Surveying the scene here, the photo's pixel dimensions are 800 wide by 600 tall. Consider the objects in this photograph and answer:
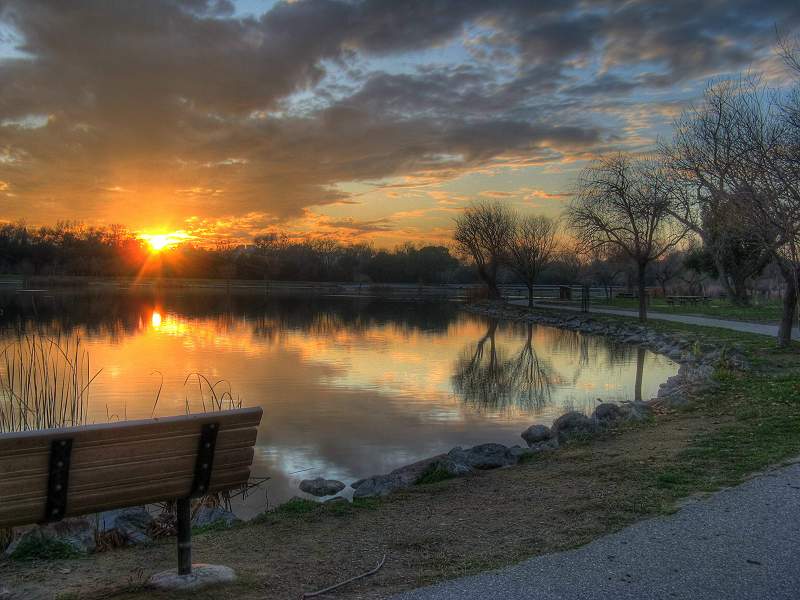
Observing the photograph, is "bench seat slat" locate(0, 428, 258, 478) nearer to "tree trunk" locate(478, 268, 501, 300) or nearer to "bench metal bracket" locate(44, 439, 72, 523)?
"bench metal bracket" locate(44, 439, 72, 523)

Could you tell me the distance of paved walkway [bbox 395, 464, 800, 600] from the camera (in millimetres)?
3514

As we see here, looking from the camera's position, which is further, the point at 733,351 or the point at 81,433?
the point at 733,351

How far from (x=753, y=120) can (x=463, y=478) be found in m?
13.6

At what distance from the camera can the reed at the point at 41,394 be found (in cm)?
849

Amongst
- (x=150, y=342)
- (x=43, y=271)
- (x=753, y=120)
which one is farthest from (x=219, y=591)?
(x=43, y=271)

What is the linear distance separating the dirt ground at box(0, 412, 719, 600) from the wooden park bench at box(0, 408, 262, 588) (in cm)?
60

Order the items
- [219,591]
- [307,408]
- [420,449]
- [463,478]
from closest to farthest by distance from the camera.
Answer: [219,591]
[463,478]
[420,449]
[307,408]

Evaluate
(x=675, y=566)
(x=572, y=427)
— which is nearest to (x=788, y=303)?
(x=572, y=427)

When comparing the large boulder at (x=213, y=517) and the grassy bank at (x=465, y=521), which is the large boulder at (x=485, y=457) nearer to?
the grassy bank at (x=465, y=521)

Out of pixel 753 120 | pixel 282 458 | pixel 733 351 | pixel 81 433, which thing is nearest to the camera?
pixel 81 433

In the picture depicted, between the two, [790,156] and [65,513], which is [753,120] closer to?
[790,156]

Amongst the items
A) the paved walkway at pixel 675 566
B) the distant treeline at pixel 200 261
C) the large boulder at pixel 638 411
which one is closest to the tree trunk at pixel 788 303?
the large boulder at pixel 638 411

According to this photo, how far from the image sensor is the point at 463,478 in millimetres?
6973

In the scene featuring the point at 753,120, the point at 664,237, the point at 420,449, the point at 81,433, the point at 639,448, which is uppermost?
the point at 753,120
